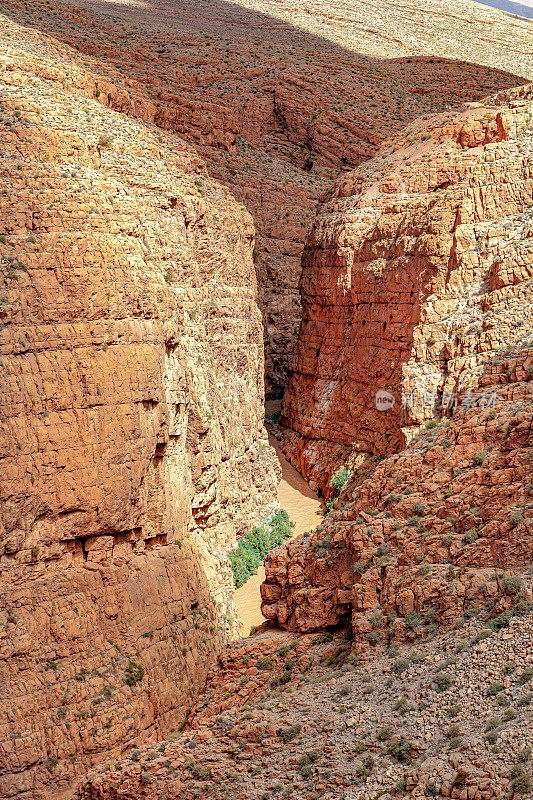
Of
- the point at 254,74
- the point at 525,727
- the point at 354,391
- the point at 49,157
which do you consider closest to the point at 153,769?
the point at 525,727

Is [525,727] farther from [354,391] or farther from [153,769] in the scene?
[354,391]

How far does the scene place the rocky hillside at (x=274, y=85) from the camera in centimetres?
5750

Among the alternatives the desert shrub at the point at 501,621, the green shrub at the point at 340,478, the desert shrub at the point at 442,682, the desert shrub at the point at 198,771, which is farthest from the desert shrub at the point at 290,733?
the green shrub at the point at 340,478

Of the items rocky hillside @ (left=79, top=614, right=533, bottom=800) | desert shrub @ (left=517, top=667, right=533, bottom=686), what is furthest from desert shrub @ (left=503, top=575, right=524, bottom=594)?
desert shrub @ (left=517, top=667, right=533, bottom=686)

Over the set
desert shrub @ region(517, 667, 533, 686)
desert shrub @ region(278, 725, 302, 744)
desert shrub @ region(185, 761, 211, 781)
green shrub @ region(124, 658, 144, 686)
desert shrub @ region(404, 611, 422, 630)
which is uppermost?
desert shrub @ region(517, 667, 533, 686)

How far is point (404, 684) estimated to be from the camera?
62.8 feet

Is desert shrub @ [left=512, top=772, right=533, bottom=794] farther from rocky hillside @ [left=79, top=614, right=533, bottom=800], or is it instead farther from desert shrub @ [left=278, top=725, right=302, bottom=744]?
desert shrub @ [left=278, top=725, right=302, bottom=744]

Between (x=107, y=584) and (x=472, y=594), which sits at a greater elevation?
(x=472, y=594)

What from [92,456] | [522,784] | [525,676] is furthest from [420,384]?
[522,784]

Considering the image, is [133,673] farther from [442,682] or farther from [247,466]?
[247,466]

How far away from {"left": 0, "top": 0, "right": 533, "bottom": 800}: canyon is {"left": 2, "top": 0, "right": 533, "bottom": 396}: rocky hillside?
867 centimetres

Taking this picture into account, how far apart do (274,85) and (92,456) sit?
52.4 metres

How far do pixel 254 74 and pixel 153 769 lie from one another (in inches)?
2396

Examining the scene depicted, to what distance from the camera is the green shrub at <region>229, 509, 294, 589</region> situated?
3800 cm
